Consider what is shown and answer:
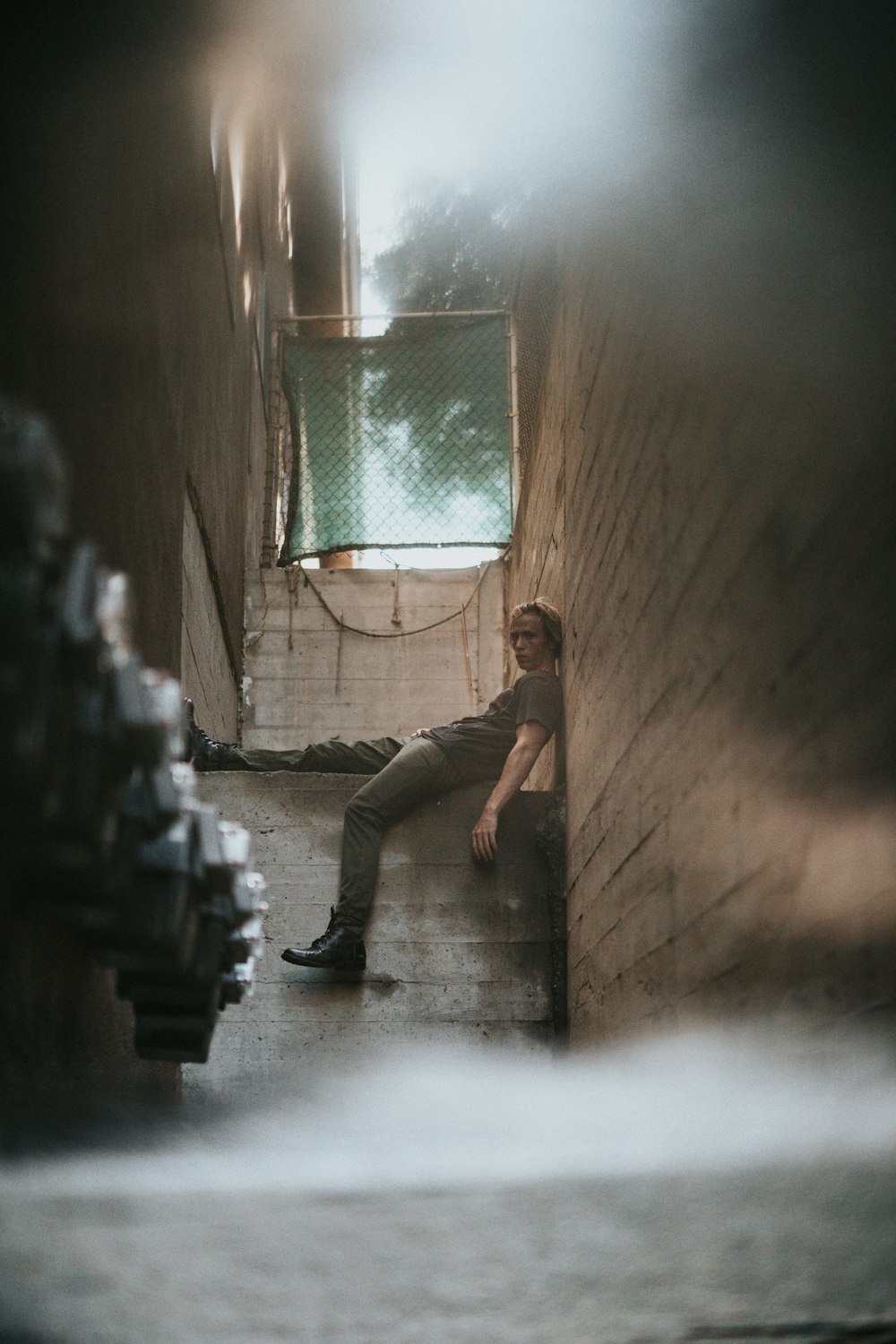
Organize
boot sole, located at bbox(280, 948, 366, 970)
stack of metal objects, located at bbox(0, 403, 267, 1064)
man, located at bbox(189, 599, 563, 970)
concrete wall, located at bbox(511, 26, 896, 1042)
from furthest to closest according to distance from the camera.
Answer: man, located at bbox(189, 599, 563, 970)
boot sole, located at bbox(280, 948, 366, 970)
concrete wall, located at bbox(511, 26, 896, 1042)
stack of metal objects, located at bbox(0, 403, 267, 1064)

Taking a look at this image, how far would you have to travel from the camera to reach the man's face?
4.84 m

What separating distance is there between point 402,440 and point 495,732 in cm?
415

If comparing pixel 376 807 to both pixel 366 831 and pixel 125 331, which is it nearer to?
pixel 366 831

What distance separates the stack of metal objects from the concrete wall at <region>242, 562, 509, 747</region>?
603 centimetres

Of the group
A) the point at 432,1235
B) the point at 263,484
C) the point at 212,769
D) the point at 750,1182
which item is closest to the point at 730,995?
the point at 750,1182

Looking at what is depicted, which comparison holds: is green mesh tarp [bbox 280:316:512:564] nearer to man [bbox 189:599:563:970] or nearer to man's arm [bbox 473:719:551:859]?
man [bbox 189:599:563:970]

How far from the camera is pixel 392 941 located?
4.35 metres

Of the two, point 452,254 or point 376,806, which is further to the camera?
point 452,254

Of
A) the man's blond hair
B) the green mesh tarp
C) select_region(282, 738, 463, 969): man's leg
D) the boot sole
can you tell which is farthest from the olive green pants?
the green mesh tarp

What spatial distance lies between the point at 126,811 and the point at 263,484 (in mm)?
Result: 7506

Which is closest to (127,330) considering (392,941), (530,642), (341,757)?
(530,642)

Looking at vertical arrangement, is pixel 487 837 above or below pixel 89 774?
below

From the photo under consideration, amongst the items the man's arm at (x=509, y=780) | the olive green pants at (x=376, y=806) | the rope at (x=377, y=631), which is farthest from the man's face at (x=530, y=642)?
the rope at (x=377, y=631)

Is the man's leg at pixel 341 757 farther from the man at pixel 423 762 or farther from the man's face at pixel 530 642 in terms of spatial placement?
the man's face at pixel 530 642
